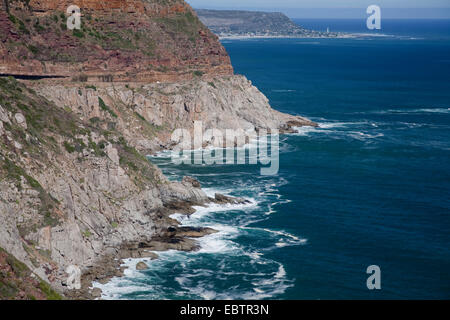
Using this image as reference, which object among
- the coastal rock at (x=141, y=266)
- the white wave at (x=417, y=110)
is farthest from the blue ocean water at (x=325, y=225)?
the white wave at (x=417, y=110)

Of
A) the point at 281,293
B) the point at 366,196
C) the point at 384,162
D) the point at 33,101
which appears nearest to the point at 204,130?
the point at 384,162

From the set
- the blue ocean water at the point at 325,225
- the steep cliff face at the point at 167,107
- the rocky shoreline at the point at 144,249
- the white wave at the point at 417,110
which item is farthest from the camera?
the white wave at the point at 417,110

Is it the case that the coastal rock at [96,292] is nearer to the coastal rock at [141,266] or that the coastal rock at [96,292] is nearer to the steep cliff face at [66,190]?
the steep cliff face at [66,190]

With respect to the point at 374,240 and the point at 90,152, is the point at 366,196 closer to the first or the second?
the point at 374,240

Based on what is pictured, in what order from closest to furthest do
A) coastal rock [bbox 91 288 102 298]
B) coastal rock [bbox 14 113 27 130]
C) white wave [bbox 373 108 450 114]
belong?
coastal rock [bbox 91 288 102 298]
coastal rock [bbox 14 113 27 130]
white wave [bbox 373 108 450 114]

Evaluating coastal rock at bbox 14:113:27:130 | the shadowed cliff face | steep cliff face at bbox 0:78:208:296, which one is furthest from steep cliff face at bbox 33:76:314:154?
coastal rock at bbox 14:113:27:130

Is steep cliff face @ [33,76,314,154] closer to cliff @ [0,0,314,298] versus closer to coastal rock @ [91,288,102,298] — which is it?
cliff @ [0,0,314,298]
